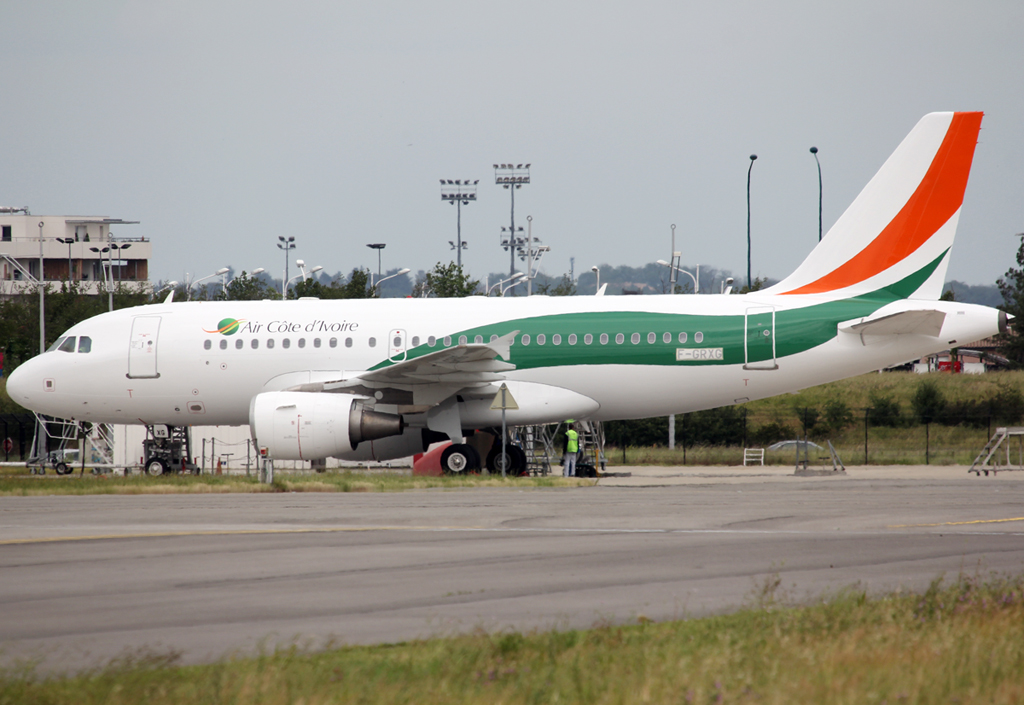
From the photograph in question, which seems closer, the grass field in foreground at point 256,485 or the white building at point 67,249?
the grass field in foreground at point 256,485

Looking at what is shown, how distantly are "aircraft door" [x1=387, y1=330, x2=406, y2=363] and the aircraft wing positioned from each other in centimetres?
90

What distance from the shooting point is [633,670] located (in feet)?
18.9

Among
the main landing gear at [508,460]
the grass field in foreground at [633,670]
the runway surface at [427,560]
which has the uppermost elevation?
the main landing gear at [508,460]

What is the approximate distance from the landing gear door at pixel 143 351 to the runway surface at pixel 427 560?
662 cm

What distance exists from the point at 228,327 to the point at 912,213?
589 inches

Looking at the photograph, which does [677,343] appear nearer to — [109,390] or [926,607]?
[109,390]

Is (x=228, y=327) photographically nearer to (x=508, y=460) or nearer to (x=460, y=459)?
(x=460, y=459)

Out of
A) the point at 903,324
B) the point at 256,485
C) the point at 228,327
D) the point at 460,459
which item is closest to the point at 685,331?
the point at 903,324

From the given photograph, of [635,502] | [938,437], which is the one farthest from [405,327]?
[938,437]

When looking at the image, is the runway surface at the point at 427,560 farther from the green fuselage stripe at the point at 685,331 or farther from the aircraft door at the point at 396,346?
the aircraft door at the point at 396,346

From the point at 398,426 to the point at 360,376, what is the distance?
1.33 meters

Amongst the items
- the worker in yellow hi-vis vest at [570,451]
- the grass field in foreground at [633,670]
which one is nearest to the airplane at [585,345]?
the worker in yellow hi-vis vest at [570,451]

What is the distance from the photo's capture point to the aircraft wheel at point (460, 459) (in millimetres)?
23172

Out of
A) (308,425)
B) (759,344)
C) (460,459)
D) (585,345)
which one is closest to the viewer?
(308,425)
